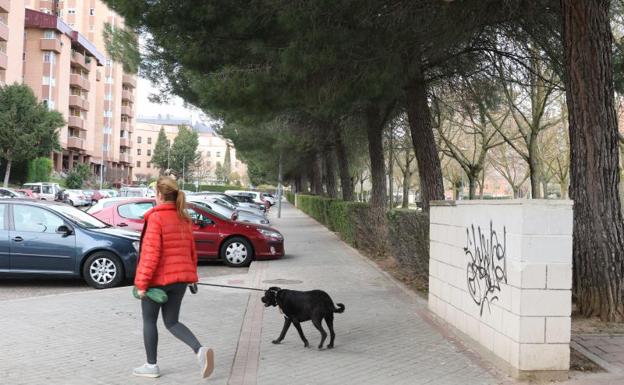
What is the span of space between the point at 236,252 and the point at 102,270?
157 inches

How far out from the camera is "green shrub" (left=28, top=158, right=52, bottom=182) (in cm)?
5322

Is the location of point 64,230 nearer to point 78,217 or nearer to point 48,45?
point 78,217

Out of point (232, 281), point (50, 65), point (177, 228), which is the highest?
point (50, 65)

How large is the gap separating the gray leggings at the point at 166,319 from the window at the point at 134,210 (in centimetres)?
858

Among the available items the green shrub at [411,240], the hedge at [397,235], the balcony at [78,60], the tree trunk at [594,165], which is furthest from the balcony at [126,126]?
the tree trunk at [594,165]

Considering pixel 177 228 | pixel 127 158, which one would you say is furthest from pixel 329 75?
pixel 127 158

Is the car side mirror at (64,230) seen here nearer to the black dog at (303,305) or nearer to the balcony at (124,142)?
the black dog at (303,305)

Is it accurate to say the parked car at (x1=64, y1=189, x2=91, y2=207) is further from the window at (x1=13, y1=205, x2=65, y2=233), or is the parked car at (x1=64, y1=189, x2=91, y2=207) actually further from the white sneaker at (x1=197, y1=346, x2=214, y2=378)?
the white sneaker at (x1=197, y1=346, x2=214, y2=378)

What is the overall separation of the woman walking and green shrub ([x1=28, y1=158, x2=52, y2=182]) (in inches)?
2095

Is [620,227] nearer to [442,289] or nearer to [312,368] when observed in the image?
[442,289]

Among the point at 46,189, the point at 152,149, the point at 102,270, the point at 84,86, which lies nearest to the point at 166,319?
the point at 102,270

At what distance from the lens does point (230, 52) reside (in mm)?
9625

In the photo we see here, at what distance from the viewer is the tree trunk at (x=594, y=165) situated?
693 cm

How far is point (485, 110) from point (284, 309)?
10.7 metres
